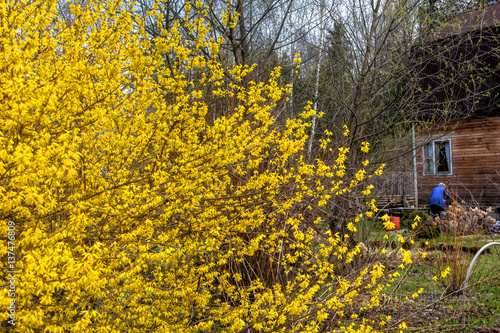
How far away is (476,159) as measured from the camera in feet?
49.9

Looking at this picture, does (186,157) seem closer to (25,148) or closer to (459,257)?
(25,148)

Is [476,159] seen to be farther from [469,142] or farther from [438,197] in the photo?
[438,197]

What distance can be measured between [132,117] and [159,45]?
601 millimetres

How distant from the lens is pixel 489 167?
14.9 meters

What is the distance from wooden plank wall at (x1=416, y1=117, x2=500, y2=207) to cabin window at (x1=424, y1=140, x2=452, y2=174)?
0.24 meters

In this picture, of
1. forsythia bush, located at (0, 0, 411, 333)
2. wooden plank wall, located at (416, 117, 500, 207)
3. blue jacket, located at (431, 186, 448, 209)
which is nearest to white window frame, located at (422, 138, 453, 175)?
wooden plank wall, located at (416, 117, 500, 207)

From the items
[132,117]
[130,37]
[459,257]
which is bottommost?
[459,257]

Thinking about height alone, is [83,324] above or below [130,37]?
below

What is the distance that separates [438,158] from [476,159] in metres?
1.42

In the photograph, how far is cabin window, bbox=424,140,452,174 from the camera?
16062 millimetres

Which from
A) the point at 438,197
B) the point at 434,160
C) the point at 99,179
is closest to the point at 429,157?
the point at 434,160

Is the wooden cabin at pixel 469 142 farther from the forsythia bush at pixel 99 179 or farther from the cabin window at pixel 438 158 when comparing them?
the forsythia bush at pixel 99 179

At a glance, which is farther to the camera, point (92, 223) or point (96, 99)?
point (96, 99)

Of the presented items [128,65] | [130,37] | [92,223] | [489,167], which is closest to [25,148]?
[92,223]
